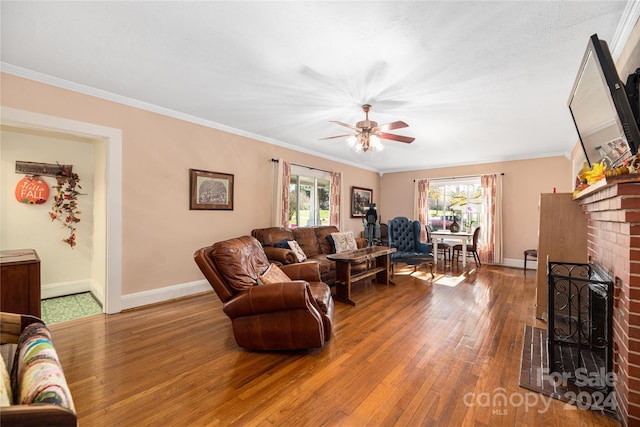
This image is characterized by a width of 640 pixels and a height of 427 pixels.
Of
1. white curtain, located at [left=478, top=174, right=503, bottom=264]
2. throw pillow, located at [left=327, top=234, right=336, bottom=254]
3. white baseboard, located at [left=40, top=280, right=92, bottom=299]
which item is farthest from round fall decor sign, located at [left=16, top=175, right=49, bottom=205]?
white curtain, located at [left=478, top=174, right=503, bottom=264]

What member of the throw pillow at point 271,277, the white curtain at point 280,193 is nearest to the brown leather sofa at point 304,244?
the white curtain at point 280,193

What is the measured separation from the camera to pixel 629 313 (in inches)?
60.7

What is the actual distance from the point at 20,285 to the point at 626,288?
452 centimetres

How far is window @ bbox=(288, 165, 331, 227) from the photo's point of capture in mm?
5801

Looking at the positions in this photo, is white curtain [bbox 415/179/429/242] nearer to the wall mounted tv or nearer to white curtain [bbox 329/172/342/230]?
white curtain [bbox 329/172/342/230]

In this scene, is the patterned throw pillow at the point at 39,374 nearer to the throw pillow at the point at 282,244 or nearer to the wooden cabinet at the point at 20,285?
the wooden cabinet at the point at 20,285

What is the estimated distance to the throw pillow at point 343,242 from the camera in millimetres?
5113

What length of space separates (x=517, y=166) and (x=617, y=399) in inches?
223

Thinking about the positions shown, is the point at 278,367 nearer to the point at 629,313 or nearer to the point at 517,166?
the point at 629,313

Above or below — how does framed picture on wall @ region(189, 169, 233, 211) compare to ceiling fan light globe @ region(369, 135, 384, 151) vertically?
below

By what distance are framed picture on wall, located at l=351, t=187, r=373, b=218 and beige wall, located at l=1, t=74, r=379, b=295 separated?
10.5ft

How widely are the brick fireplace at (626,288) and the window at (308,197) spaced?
14.9 ft

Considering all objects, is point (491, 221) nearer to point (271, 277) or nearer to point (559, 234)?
point (559, 234)

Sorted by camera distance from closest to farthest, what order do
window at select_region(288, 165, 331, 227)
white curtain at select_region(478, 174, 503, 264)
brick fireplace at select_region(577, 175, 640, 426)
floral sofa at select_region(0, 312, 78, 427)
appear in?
floral sofa at select_region(0, 312, 78, 427)
brick fireplace at select_region(577, 175, 640, 426)
window at select_region(288, 165, 331, 227)
white curtain at select_region(478, 174, 503, 264)
